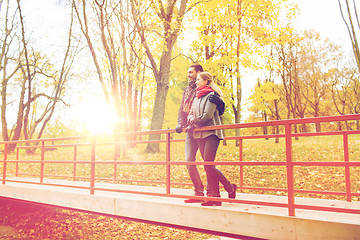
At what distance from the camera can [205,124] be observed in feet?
14.0

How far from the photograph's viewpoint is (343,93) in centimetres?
2816

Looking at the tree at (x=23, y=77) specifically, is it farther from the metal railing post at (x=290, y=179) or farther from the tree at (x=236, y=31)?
the metal railing post at (x=290, y=179)

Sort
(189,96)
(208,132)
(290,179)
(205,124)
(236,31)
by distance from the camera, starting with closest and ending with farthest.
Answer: (290,179) → (208,132) → (205,124) → (189,96) → (236,31)

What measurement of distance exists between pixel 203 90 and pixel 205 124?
48cm

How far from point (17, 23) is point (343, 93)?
27491 millimetres

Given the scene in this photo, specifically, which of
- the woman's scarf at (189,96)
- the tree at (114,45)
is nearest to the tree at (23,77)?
the tree at (114,45)

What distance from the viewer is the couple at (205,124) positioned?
4.15 meters

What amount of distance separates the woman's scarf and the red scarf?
202 millimetres

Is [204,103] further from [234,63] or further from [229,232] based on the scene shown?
[234,63]

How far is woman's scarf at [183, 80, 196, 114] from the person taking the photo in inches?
178

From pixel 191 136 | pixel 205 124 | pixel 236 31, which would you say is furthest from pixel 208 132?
pixel 236 31

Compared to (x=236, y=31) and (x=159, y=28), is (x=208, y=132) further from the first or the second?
(x=236, y=31)

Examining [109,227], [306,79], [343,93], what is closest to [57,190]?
[109,227]

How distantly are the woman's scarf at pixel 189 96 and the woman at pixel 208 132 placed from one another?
0.18m
